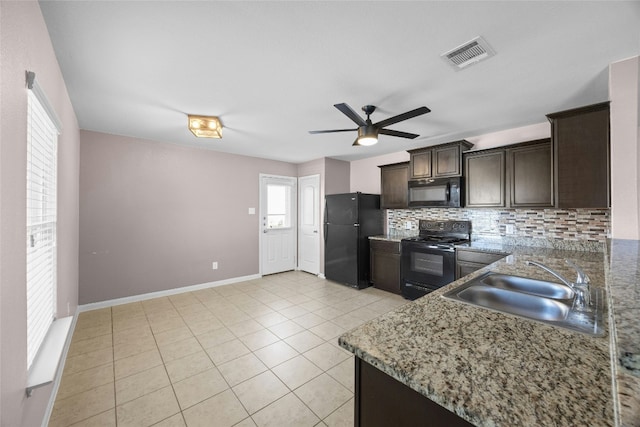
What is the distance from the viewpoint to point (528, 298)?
1357 millimetres

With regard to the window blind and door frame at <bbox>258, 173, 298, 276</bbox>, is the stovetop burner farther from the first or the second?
the window blind

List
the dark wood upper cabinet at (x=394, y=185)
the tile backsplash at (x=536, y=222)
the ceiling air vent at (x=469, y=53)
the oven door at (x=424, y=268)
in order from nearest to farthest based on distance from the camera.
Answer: the ceiling air vent at (x=469, y=53) < the tile backsplash at (x=536, y=222) < the oven door at (x=424, y=268) < the dark wood upper cabinet at (x=394, y=185)

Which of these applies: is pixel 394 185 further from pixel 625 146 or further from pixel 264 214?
pixel 625 146

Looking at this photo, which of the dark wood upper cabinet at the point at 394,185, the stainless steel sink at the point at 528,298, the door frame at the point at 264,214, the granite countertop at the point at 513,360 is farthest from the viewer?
the door frame at the point at 264,214

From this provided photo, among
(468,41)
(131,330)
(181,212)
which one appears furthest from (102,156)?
(468,41)

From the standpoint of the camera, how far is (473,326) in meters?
0.97

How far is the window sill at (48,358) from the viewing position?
1252mm

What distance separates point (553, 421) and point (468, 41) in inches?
74.2

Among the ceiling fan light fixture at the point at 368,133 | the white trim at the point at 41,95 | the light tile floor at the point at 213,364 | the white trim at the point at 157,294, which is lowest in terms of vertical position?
the light tile floor at the point at 213,364

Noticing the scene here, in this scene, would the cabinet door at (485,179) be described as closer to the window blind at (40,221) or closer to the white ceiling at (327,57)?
the white ceiling at (327,57)

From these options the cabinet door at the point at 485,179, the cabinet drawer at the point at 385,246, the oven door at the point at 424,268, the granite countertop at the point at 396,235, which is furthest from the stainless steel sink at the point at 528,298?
the granite countertop at the point at 396,235

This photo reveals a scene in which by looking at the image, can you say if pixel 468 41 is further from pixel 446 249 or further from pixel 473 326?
pixel 446 249

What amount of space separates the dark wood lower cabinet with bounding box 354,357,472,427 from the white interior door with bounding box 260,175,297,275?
4.26 metres

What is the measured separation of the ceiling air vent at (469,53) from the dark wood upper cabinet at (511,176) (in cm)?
176
